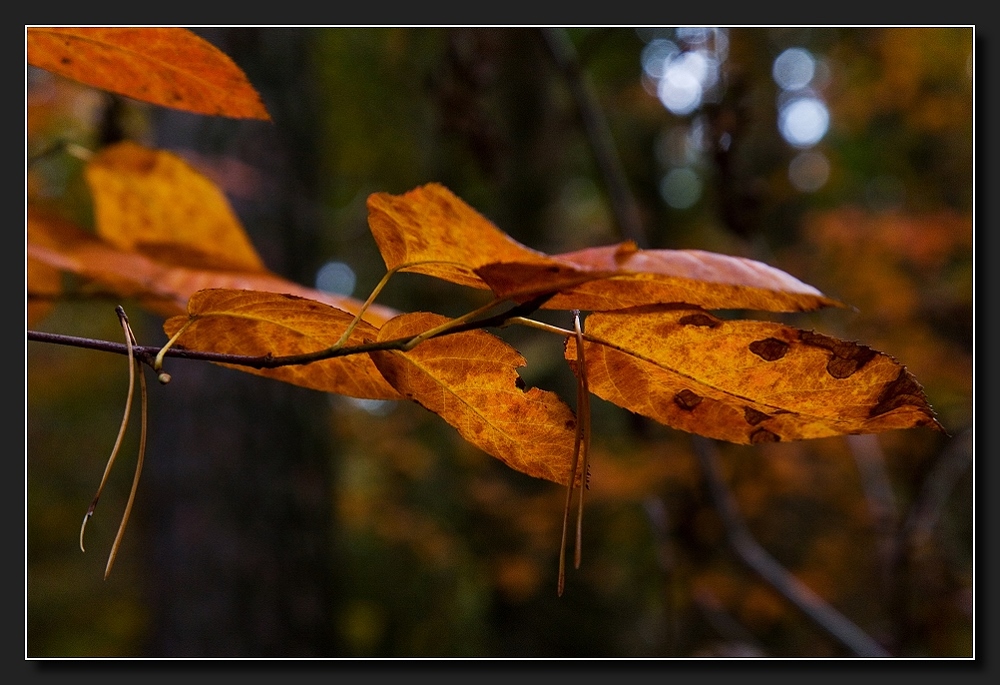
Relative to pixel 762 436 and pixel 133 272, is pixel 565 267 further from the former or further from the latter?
pixel 133 272

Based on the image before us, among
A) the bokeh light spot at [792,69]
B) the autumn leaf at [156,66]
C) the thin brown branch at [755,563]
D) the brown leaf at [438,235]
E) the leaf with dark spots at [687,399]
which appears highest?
the bokeh light spot at [792,69]

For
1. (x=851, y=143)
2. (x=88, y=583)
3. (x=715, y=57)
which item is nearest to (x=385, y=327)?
(x=715, y=57)

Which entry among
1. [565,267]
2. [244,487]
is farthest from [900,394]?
[244,487]

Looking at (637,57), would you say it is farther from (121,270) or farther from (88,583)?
(88,583)

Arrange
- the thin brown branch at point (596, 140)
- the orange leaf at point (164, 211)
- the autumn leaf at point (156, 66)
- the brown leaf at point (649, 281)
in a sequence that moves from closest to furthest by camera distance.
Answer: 1. the brown leaf at point (649, 281)
2. the autumn leaf at point (156, 66)
3. the orange leaf at point (164, 211)
4. the thin brown branch at point (596, 140)

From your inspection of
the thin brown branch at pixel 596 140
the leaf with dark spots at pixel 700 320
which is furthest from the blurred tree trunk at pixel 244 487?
the leaf with dark spots at pixel 700 320

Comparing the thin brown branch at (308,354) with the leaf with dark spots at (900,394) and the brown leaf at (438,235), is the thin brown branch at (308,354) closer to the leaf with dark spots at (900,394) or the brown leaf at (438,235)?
the brown leaf at (438,235)
